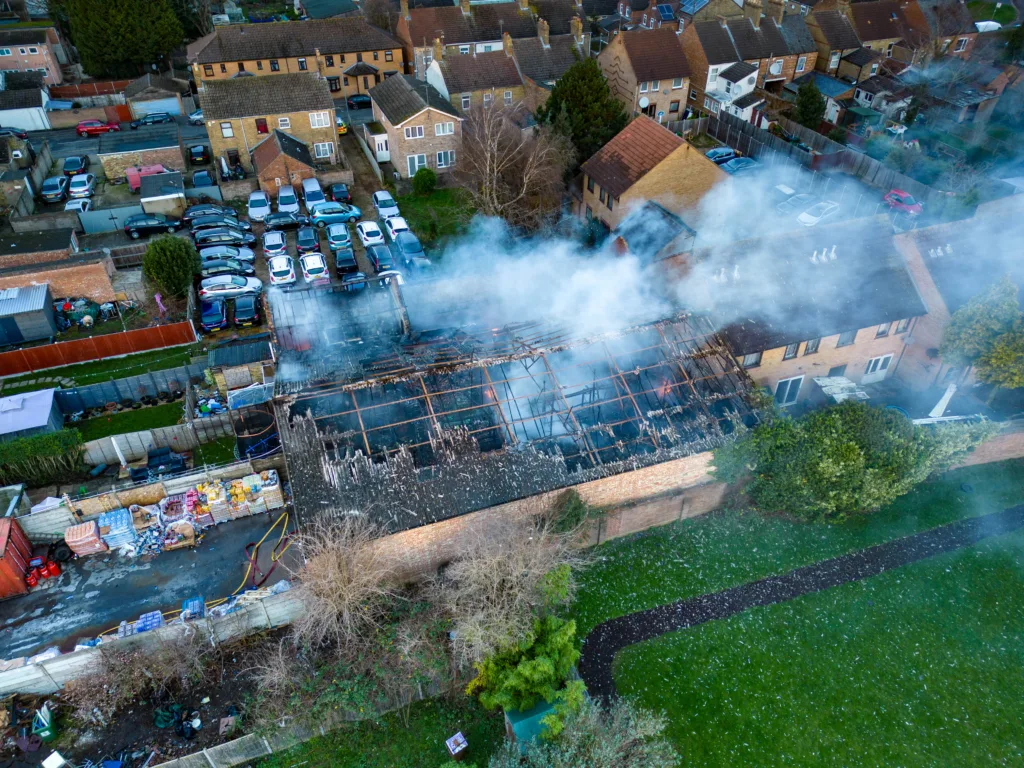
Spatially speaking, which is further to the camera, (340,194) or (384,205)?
(340,194)

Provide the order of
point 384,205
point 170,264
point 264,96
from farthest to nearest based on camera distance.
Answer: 1. point 264,96
2. point 384,205
3. point 170,264

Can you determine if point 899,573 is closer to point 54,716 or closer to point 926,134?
point 54,716

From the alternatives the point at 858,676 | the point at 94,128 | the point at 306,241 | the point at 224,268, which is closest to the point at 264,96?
the point at 306,241

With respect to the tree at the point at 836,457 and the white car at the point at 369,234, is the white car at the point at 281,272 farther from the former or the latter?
the tree at the point at 836,457

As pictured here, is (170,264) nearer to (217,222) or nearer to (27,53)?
(217,222)

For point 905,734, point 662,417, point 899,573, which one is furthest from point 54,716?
point 899,573
